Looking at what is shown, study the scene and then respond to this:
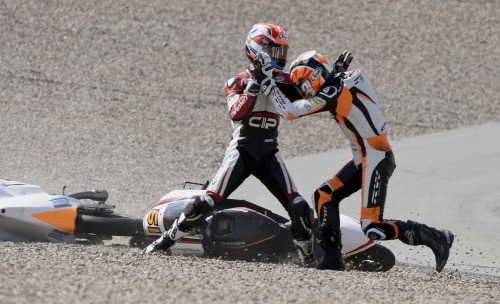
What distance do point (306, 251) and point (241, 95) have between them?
4.89 feet

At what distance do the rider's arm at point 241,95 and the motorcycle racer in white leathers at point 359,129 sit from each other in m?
0.12

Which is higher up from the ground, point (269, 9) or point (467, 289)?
point (269, 9)

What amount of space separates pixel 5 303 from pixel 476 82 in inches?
587

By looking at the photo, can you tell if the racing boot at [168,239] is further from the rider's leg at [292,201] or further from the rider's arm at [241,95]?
the rider's arm at [241,95]

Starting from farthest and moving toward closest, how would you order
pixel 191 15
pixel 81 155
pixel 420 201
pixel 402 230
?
pixel 191 15, pixel 81 155, pixel 420 201, pixel 402 230

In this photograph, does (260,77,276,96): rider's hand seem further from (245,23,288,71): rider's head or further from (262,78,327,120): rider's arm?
(245,23,288,71): rider's head

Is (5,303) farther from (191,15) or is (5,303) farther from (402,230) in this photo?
(191,15)

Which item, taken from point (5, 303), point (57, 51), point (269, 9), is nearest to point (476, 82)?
point (269, 9)

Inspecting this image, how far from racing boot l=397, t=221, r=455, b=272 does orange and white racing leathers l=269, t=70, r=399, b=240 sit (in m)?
0.09

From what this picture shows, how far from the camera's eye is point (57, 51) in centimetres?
1950

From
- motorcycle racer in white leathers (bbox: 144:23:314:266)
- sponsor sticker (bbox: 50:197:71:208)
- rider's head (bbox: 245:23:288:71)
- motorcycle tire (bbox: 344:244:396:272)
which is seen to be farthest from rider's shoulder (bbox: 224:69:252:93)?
sponsor sticker (bbox: 50:197:71:208)

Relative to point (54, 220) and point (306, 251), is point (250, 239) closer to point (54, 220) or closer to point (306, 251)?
point (306, 251)

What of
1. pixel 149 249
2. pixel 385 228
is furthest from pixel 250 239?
pixel 385 228

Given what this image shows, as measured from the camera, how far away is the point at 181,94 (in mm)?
18281
